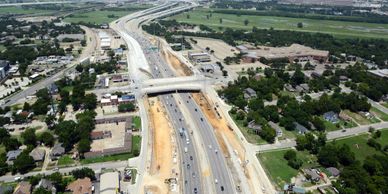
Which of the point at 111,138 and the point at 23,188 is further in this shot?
the point at 111,138

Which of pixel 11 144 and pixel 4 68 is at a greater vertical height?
pixel 4 68

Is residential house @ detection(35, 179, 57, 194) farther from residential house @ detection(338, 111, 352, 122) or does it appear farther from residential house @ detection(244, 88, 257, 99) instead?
residential house @ detection(338, 111, 352, 122)

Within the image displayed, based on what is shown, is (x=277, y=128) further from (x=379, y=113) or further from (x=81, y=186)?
(x=81, y=186)

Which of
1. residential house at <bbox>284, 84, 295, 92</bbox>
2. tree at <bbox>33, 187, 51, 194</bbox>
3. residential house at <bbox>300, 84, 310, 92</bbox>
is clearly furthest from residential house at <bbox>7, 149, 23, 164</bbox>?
residential house at <bbox>300, 84, 310, 92</bbox>

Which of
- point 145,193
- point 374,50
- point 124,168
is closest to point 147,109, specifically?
point 124,168

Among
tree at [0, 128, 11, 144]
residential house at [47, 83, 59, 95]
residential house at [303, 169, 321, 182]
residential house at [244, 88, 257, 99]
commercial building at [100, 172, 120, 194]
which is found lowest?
residential house at [303, 169, 321, 182]

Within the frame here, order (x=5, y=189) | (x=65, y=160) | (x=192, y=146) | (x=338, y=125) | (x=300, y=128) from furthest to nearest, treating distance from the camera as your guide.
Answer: (x=338, y=125) < (x=300, y=128) < (x=192, y=146) < (x=65, y=160) < (x=5, y=189)

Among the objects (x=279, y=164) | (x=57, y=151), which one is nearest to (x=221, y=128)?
(x=279, y=164)
